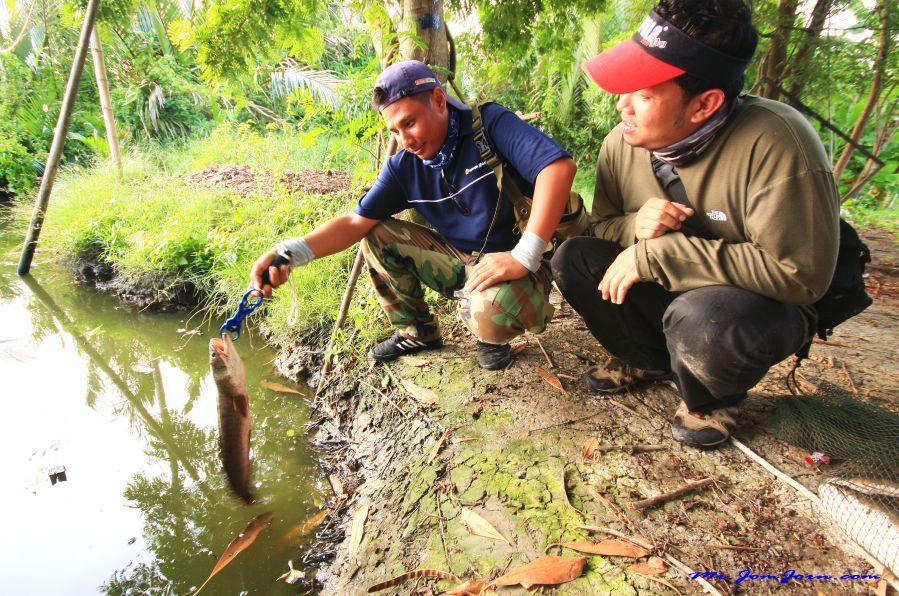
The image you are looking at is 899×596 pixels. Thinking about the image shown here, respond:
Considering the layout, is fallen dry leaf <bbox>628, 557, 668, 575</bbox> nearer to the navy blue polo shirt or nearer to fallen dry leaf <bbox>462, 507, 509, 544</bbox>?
fallen dry leaf <bbox>462, 507, 509, 544</bbox>

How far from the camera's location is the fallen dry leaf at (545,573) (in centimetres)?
147

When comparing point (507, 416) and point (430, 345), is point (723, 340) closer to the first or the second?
point (507, 416)

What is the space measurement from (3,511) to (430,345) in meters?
2.30

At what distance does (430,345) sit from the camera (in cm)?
292

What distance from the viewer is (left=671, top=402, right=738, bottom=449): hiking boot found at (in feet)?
6.30

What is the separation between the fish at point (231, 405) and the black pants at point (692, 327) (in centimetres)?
138

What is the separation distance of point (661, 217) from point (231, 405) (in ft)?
5.86

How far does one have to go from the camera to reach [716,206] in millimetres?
1738

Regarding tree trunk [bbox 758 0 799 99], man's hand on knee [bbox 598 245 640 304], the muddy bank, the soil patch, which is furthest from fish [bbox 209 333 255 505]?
the soil patch

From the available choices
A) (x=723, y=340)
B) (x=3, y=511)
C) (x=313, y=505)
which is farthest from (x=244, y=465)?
(x=723, y=340)

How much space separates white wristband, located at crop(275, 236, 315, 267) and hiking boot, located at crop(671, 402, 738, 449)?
1777 millimetres

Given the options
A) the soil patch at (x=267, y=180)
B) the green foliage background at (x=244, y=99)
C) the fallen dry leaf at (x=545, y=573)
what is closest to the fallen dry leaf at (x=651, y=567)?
the fallen dry leaf at (x=545, y=573)

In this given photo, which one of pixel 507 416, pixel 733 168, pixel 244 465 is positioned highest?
pixel 733 168

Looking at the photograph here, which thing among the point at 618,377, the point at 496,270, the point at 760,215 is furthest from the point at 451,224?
the point at 760,215
